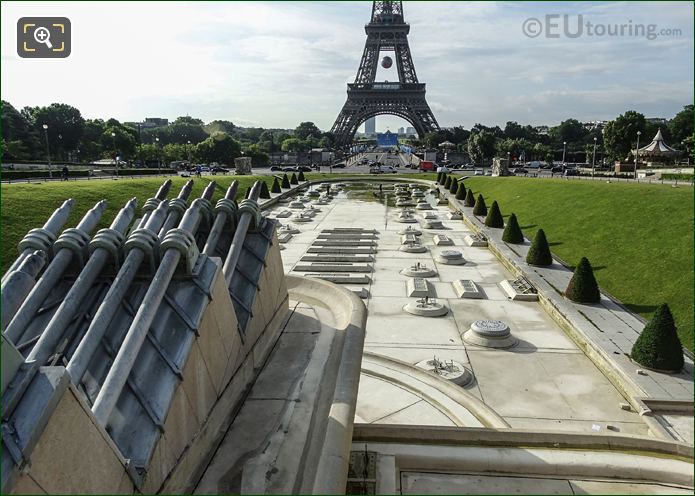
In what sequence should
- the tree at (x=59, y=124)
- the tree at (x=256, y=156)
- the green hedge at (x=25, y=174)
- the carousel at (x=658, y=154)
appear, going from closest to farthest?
the green hedge at (x=25, y=174) → the carousel at (x=658, y=154) → the tree at (x=59, y=124) → the tree at (x=256, y=156)

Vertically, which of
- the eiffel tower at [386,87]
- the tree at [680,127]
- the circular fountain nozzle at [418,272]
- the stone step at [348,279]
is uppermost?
the eiffel tower at [386,87]

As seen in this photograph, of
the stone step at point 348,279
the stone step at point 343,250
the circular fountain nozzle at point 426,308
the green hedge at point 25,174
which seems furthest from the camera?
the green hedge at point 25,174

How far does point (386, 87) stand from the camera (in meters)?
142

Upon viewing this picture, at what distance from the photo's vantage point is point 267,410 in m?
9.39

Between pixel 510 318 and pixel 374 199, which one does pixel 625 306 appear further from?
pixel 374 199

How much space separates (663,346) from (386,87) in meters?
134

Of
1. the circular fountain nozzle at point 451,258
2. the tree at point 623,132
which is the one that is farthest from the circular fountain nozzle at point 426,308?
the tree at point 623,132

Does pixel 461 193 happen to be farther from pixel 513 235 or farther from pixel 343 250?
pixel 343 250

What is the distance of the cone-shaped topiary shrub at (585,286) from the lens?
23.7 meters

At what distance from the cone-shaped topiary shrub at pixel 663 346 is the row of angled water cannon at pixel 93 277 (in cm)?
1483

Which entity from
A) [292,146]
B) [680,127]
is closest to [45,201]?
[292,146]

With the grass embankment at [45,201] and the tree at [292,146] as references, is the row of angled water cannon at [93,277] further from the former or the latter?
the tree at [292,146]

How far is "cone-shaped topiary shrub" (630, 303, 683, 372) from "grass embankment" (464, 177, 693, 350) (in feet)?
11.3

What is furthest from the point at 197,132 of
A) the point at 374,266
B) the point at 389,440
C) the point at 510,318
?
the point at 389,440
